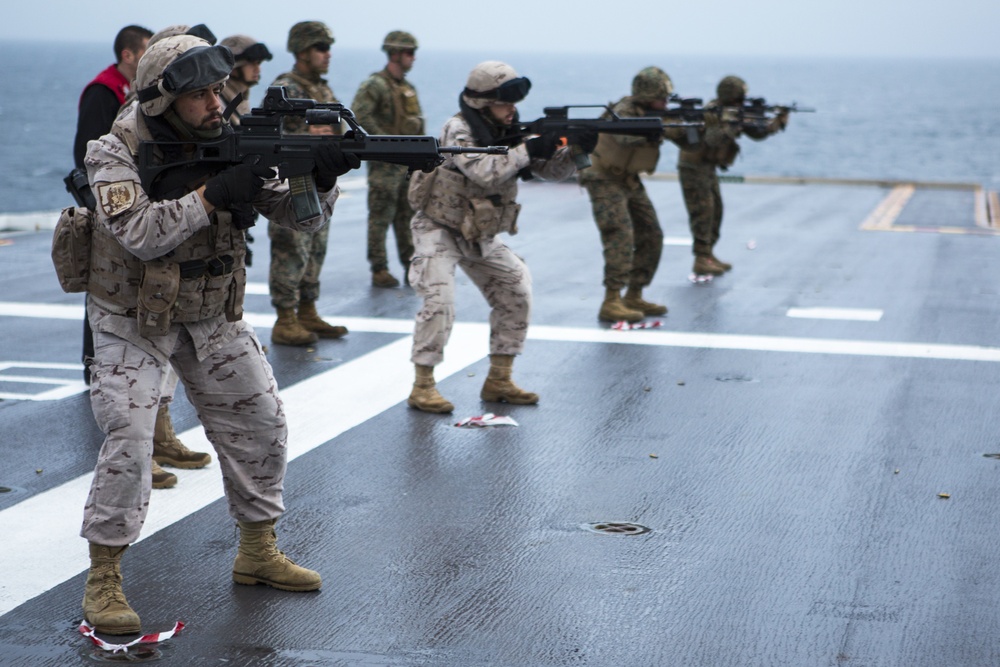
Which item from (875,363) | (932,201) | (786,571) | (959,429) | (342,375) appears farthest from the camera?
(932,201)

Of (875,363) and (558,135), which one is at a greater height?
(558,135)

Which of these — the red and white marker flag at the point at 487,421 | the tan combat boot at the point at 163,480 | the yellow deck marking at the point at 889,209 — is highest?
the tan combat boot at the point at 163,480

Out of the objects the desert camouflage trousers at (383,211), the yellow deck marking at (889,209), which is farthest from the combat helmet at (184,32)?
the yellow deck marking at (889,209)

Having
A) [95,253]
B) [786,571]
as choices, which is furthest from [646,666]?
[95,253]

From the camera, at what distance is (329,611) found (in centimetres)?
462

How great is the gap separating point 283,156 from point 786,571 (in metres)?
2.45

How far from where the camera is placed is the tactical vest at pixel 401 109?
1190 cm

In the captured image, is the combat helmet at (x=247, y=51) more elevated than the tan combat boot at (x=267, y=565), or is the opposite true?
the combat helmet at (x=247, y=51)

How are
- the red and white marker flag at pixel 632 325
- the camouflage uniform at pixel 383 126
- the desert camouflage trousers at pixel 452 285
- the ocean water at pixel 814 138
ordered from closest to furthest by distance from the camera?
the desert camouflage trousers at pixel 452 285
the red and white marker flag at pixel 632 325
the camouflage uniform at pixel 383 126
the ocean water at pixel 814 138

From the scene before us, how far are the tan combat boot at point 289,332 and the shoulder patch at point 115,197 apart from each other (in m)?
4.99

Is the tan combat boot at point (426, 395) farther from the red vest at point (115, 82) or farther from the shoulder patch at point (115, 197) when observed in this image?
the shoulder patch at point (115, 197)

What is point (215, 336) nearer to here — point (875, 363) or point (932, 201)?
point (875, 363)

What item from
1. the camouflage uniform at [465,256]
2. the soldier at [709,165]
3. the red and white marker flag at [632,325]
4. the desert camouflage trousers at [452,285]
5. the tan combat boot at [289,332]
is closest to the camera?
the camouflage uniform at [465,256]

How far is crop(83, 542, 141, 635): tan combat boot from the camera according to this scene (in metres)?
4.34
